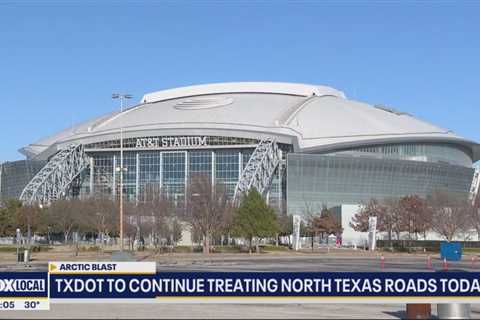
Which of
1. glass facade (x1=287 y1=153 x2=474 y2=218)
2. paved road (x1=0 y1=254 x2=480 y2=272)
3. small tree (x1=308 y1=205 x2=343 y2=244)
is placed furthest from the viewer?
glass facade (x1=287 y1=153 x2=474 y2=218)

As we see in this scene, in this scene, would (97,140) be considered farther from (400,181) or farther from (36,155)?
(400,181)

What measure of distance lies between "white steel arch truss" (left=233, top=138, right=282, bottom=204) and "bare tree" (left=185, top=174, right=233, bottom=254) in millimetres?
33192

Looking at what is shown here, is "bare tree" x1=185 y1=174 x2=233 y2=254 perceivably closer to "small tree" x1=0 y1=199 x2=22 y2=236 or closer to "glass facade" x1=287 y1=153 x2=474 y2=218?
"small tree" x1=0 y1=199 x2=22 y2=236

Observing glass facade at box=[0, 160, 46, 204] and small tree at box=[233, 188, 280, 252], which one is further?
glass facade at box=[0, 160, 46, 204]

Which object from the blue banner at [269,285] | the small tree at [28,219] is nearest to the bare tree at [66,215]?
the small tree at [28,219]

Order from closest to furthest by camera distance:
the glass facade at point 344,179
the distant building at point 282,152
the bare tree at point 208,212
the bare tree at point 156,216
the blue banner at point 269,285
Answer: the blue banner at point 269,285, the bare tree at point 208,212, the bare tree at point 156,216, the glass facade at point 344,179, the distant building at point 282,152

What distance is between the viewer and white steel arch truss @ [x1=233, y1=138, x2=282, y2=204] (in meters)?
129

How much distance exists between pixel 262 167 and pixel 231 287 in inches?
4460

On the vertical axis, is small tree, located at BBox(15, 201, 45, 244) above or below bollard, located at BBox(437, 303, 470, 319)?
above

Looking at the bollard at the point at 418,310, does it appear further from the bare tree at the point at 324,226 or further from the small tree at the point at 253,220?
the bare tree at the point at 324,226

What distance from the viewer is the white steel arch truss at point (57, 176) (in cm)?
13638

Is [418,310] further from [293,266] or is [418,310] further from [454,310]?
[293,266]

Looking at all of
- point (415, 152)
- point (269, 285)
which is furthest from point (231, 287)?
point (415, 152)

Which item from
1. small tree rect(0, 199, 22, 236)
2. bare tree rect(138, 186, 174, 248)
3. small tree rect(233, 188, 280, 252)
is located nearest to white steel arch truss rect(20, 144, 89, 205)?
small tree rect(0, 199, 22, 236)
